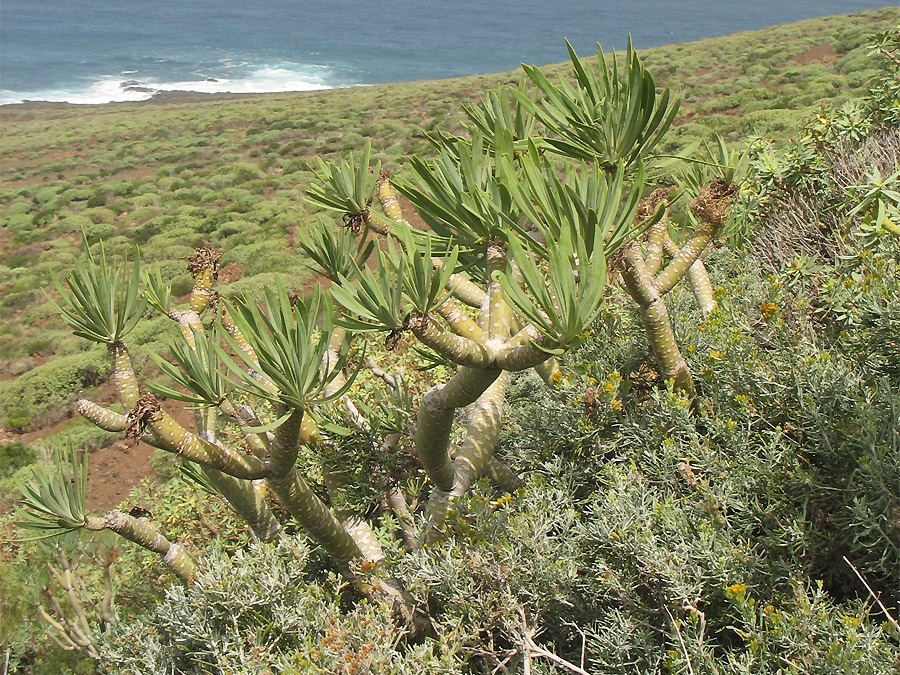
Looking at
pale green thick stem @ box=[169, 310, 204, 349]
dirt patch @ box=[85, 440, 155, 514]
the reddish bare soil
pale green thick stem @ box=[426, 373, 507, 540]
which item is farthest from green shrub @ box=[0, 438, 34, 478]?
pale green thick stem @ box=[426, 373, 507, 540]

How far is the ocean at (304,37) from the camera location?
69.1 metres

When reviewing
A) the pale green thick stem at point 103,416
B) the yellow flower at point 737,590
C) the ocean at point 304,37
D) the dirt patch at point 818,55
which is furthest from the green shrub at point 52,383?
the ocean at point 304,37

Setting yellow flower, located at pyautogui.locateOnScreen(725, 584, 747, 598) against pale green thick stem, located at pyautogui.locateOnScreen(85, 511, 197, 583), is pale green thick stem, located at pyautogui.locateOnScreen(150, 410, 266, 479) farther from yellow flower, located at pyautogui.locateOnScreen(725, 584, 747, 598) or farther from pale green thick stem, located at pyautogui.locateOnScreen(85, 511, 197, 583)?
yellow flower, located at pyautogui.locateOnScreen(725, 584, 747, 598)

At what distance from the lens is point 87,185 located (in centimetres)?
2819

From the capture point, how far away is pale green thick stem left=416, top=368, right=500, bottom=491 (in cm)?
219

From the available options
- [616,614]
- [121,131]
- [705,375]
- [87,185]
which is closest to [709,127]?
[705,375]

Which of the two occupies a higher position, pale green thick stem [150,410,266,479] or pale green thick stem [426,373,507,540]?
pale green thick stem [150,410,266,479]

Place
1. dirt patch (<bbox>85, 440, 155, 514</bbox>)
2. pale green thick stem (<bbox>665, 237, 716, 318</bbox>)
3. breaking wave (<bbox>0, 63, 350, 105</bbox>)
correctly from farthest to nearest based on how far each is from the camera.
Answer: breaking wave (<bbox>0, 63, 350, 105</bbox>) → dirt patch (<bbox>85, 440, 155, 514</bbox>) → pale green thick stem (<bbox>665, 237, 716, 318</bbox>)

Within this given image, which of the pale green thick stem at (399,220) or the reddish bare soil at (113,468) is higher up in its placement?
the pale green thick stem at (399,220)

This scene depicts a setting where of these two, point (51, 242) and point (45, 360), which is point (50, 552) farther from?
point (51, 242)

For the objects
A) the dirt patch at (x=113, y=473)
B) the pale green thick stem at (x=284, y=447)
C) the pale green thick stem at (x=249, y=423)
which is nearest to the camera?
the pale green thick stem at (x=284, y=447)

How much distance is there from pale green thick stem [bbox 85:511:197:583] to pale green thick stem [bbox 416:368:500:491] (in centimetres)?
132

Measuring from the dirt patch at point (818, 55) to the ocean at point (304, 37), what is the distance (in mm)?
47889

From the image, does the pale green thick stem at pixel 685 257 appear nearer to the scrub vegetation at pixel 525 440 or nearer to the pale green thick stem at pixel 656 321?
the scrub vegetation at pixel 525 440
